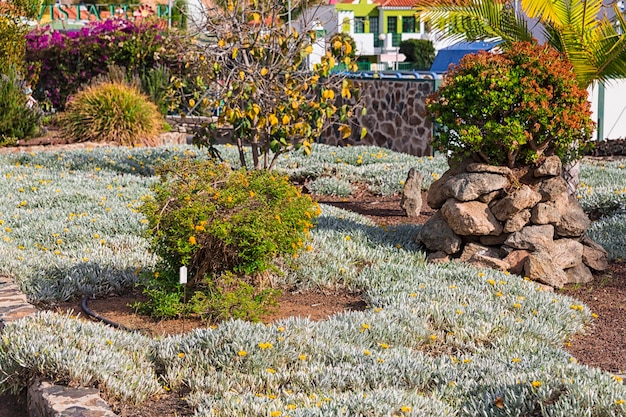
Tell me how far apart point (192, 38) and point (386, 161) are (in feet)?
14.1

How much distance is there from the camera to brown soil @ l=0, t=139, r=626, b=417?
4978 millimetres

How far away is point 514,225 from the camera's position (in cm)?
777

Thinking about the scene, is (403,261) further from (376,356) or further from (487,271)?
(376,356)

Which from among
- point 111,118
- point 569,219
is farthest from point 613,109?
point 569,219

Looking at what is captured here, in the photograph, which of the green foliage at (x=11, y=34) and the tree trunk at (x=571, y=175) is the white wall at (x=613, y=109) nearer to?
the tree trunk at (x=571, y=175)

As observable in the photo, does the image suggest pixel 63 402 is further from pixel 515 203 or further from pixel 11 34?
pixel 11 34

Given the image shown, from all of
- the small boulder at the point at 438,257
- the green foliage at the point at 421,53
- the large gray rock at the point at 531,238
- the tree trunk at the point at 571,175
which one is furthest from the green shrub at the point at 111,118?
the green foliage at the point at 421,53

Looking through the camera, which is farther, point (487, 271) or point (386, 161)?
point (386, 161)

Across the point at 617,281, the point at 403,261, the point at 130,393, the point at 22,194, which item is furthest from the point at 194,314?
the point at 22,194

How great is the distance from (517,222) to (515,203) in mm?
225

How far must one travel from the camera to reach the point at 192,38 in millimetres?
10469

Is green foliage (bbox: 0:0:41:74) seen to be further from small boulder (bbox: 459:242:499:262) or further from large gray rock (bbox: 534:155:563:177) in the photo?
large gray rock (bbox: 534:155:563:177)

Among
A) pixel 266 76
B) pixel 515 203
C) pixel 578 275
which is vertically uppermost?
pixel 266 76

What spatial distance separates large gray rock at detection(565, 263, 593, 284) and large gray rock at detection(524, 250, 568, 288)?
236 millimetres
